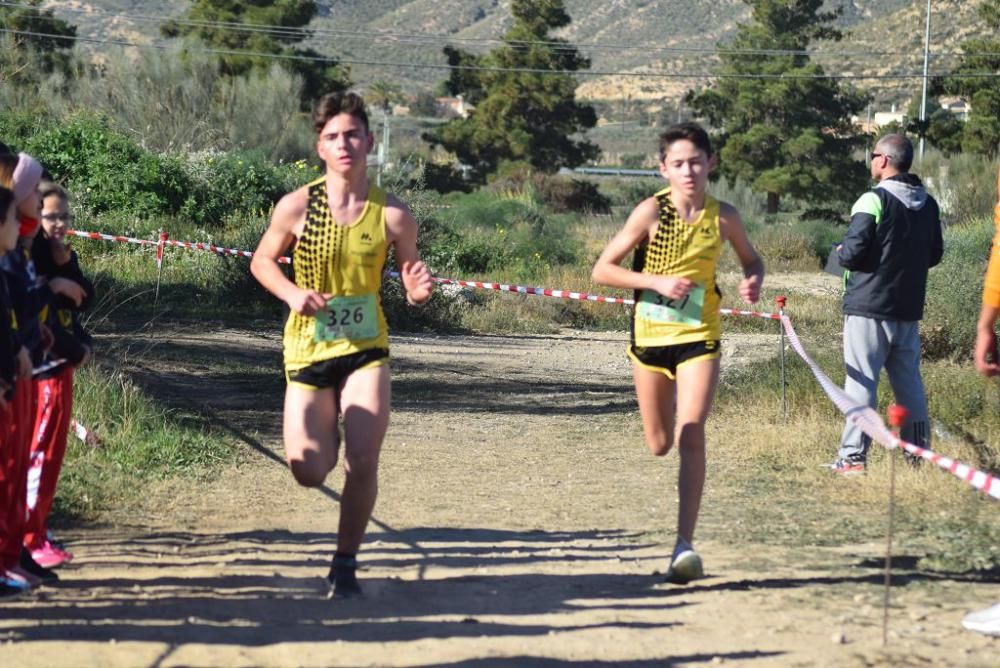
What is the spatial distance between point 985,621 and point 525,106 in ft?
155

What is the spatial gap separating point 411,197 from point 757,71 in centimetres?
3292

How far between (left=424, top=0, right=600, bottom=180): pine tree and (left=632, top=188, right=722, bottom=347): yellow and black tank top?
44766 mm

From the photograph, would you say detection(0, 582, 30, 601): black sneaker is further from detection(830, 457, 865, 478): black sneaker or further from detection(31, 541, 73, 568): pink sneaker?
detection(830, 457, 865, 478): black sneaker

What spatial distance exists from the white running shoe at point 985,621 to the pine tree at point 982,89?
A: 3747cm

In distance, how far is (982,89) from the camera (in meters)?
42.5

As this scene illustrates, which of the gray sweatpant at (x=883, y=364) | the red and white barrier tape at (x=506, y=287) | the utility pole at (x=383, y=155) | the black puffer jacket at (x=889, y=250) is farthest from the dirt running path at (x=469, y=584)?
the utility pole at (x=383, y=155)

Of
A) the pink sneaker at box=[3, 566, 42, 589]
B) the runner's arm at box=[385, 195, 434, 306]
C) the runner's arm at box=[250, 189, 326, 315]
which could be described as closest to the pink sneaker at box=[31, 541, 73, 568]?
the pink sneaker at box=[3, 566, 42, 589]

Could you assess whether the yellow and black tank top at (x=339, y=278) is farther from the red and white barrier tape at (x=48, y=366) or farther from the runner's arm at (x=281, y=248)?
the red and white barrier tape at (x=48, y=366)

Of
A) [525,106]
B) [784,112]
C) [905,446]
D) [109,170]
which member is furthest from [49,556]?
[525,106]

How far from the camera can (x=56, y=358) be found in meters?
6.59

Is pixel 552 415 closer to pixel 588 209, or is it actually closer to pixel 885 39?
pixel 588 209

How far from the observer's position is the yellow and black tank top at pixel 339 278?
6117mm

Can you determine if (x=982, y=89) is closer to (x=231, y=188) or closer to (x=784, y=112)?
(x=784, y=112)

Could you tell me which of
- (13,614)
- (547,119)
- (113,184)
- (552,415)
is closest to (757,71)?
(547,119)
